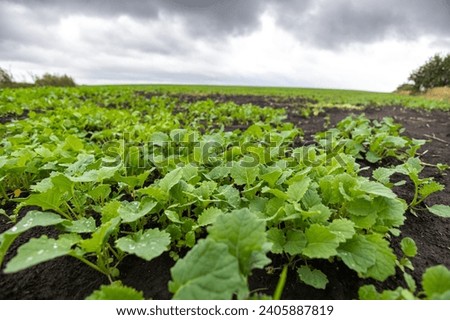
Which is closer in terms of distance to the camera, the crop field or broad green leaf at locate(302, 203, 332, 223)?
the crop field

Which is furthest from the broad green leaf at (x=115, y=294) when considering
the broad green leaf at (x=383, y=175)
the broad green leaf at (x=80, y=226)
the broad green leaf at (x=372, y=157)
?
the broad green leaf at (x=372, y=157)

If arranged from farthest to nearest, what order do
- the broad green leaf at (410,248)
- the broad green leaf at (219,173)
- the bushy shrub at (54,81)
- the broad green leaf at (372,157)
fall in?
the bushy shrub at (54,81) < the broad green leaf at (372,157) < the broad green leaf at (219,173) < the broad green leaf at (410,248)

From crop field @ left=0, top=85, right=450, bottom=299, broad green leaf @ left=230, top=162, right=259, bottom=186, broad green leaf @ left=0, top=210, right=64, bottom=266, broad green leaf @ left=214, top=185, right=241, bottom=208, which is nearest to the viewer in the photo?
crop field @ left=0, top=85, right=450, bottom=299

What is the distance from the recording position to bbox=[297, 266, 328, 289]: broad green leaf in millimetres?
1406

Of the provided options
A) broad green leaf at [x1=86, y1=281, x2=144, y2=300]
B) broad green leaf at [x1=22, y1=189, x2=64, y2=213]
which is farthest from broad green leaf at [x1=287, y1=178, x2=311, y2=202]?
broad green leaf at [x1=22, y1=189, x2=64, y2=213]

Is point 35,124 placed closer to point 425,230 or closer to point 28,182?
point 28,182

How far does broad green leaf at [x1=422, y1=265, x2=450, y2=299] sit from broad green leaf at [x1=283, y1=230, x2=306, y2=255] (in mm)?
499

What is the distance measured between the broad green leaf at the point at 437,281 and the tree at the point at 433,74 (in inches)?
1374

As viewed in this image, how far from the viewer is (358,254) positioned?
1441mm

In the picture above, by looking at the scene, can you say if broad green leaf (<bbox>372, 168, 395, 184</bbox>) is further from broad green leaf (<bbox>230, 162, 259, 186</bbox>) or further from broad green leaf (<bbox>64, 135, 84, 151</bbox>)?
broad green leaf (<bbox>64, 135, 84, 151</bbox>)

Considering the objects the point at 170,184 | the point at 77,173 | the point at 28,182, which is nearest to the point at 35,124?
the point at 28,182

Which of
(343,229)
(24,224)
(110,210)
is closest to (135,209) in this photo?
(110,210)

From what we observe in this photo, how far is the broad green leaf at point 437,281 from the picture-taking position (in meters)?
1.14

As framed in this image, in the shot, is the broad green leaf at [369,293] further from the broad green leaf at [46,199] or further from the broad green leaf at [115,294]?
the broad green leaf at [46,199]
